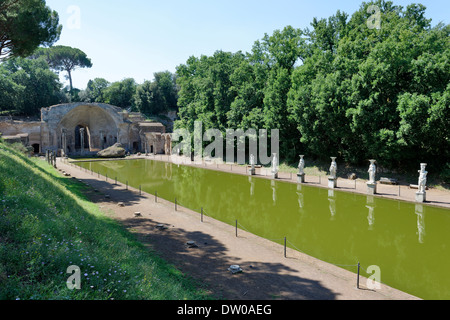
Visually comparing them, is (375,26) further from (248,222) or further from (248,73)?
(248,222)

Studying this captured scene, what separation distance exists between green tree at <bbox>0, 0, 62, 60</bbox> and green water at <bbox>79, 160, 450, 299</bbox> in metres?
12.2

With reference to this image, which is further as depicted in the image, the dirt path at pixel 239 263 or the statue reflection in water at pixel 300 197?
the statue reflection in water at pixel 300 197

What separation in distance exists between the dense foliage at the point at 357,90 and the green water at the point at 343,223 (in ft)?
20.0

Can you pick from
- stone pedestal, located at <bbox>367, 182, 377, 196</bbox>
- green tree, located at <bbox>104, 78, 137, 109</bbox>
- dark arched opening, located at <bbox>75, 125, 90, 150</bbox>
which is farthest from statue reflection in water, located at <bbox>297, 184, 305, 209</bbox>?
green tree, located at <bbox>104, 78, 137, 109</bbox>

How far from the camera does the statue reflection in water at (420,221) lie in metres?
12.3

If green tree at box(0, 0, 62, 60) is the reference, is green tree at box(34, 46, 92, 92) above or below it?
above

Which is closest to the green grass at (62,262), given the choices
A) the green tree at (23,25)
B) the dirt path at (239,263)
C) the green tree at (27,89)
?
the dirt path at (239,263)

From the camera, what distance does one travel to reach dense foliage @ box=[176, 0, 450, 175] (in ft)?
67.2

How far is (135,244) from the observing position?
34.0 feet

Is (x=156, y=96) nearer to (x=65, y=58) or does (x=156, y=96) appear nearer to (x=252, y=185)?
(x=65, y=58)

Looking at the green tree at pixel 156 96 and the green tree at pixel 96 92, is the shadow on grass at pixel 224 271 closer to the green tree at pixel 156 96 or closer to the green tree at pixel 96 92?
the green tree at pixel 156 96

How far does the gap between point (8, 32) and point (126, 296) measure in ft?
70.6

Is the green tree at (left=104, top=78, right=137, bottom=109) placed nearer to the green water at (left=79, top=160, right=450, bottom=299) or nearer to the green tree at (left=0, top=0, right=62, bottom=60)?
the green tree at (left=0, top=0, right=62, bottom=60)

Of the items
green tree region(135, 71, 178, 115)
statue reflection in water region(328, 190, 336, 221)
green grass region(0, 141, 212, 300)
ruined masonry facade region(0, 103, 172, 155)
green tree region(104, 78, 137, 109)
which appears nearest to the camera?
green grass region(0, 141, 212, 300)
